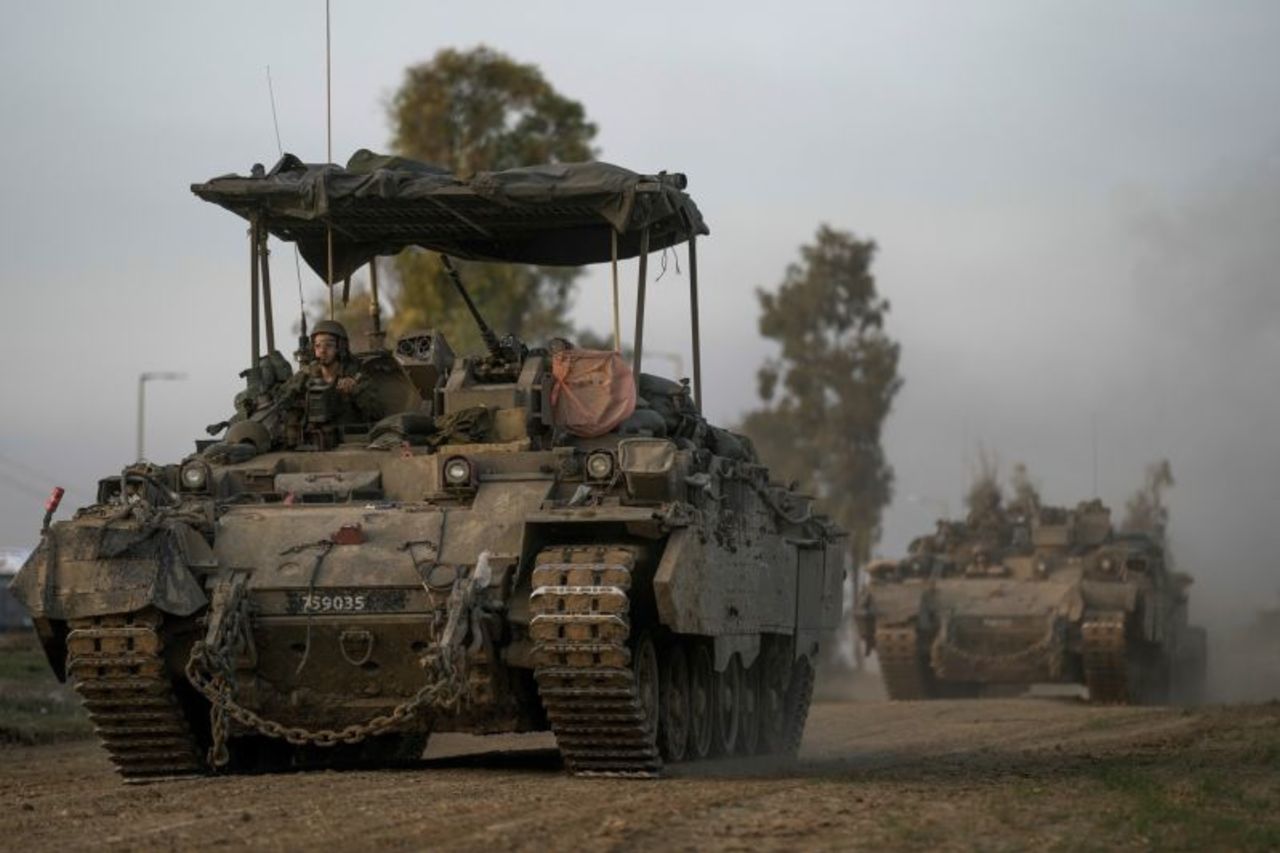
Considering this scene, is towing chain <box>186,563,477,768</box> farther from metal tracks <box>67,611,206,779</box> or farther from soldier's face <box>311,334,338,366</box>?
soldier's face <box>311,334,338,366</box>

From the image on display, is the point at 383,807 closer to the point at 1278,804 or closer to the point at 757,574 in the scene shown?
the point at 1278,804

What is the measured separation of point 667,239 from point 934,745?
20.1 feet

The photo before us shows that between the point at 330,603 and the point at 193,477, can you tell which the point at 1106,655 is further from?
the point at 330,603

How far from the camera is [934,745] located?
2514cm

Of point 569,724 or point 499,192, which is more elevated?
point 499,192

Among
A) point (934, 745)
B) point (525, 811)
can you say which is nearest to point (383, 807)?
point (525, 811)

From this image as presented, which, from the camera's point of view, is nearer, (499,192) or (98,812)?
(98,812)

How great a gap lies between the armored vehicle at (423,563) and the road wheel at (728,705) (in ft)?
0.37

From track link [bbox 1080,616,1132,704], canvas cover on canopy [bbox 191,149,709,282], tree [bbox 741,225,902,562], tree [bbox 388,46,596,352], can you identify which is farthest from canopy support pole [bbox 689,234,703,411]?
tree [bbox 741,225,902,562]

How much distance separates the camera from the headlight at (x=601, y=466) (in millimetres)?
17672

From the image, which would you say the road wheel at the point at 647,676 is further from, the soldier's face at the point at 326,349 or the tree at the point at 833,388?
the tree at the point at 833,388

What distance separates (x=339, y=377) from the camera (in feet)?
67.1

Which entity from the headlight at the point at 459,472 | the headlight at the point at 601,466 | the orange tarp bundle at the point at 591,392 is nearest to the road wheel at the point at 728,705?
the orange tarp bundle at the point at 591,392

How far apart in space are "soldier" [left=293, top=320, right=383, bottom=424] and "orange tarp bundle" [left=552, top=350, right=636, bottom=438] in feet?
5.62
